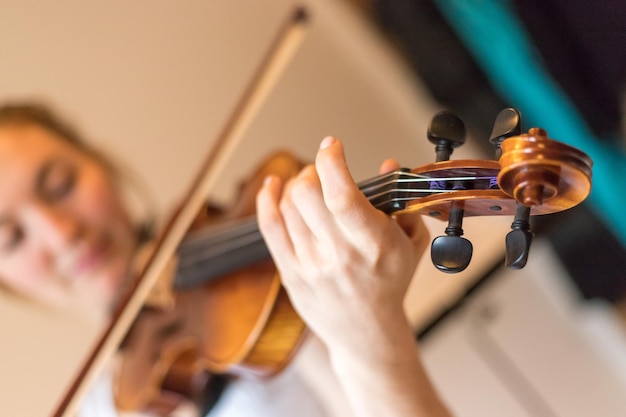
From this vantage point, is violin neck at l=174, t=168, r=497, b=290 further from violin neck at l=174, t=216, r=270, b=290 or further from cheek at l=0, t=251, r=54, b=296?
cheek at l=0, t=251, r=54, b=296

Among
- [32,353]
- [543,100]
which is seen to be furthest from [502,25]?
[32,353]

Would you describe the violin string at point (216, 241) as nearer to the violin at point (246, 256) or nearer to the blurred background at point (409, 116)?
the violin at point (246, 256)

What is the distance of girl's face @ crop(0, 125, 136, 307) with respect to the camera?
1015 millimetres

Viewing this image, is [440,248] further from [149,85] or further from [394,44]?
[394,44]

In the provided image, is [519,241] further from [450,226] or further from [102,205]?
[102,205]

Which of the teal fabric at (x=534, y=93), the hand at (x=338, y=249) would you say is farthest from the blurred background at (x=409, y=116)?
the hand at (x=338, y=249)

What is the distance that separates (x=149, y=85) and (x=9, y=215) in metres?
0.48

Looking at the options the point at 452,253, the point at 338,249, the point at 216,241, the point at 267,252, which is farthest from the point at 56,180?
the point at 452,253

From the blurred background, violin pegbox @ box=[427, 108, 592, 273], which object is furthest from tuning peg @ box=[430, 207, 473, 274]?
the blurred background

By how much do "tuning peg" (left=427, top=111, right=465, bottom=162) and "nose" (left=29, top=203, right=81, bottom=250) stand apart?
73 centimetres

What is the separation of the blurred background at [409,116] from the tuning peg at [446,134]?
0.54 meters

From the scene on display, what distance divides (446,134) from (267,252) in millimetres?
307

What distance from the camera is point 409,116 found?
162 cm

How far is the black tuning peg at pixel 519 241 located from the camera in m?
0.43
